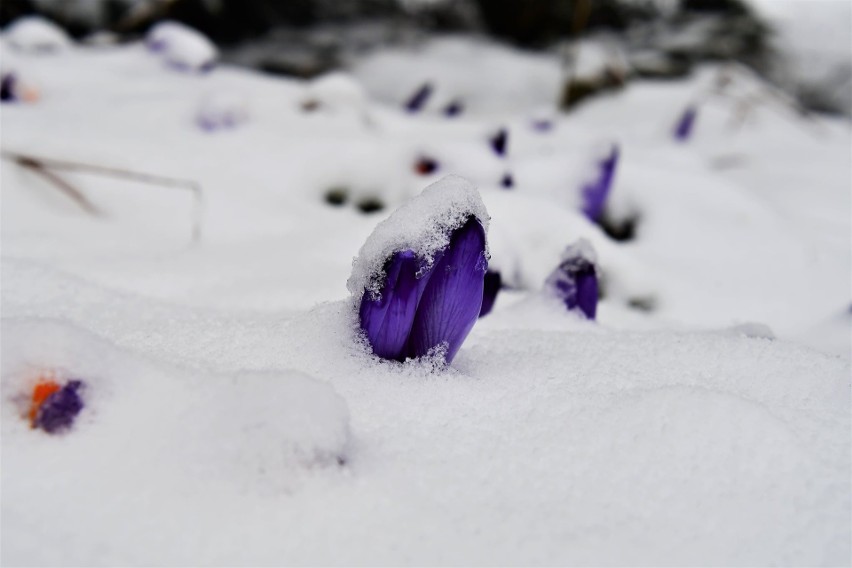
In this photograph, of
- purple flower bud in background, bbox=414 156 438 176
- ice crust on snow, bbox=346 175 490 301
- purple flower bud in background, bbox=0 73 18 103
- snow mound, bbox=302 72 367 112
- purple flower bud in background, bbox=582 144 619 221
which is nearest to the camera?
ice crust on snow, bbox=346 175 490 301

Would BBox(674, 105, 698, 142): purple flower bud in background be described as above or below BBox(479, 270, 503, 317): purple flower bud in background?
below

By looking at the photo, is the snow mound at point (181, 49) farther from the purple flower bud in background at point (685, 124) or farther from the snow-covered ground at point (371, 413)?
the purple flower bud in background at point (685, 124)

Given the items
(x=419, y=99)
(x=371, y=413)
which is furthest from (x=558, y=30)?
(x=371, y=413)

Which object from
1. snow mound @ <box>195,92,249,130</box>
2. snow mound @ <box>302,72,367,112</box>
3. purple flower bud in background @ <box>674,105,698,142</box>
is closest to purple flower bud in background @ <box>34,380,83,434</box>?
snow mound @ <box>195,92,249,130</box>

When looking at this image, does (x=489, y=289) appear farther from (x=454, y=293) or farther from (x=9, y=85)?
(x=9, y=85)

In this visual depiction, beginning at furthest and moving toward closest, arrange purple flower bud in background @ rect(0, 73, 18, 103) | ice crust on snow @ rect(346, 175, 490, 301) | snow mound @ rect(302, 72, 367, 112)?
1. snow mound @ rect(302, 72, 367, 112)
2. purple flower bud in background @ rect(0, 73, 18, 103)
3. ice crust on snow @ rect(346, 175, 490, 301)

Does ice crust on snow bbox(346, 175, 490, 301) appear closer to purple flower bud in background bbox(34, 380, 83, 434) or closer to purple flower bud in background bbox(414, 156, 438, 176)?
purple flower bud in background bbox(34, 380, 83, 434)

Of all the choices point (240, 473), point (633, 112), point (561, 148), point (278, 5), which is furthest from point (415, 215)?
point (278, 5)
